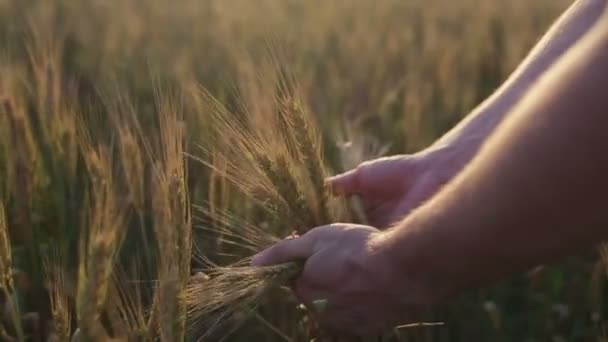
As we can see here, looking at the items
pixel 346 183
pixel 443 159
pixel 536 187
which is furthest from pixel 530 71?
pixel 536 187

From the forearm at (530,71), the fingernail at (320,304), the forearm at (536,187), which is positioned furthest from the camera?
the forearm at (530,71)

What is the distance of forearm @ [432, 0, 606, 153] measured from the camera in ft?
4.82

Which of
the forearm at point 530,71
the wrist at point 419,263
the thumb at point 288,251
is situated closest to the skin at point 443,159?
the forearm at point 530,71

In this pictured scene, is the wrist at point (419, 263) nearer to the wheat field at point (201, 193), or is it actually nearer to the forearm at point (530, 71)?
the wheat field at point (201, 193)

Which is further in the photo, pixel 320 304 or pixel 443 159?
pixel 443 159

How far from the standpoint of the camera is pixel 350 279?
45.7 inches

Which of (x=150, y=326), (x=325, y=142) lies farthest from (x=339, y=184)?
(x=325, y=142)

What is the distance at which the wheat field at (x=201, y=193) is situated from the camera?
Answer: 117cm

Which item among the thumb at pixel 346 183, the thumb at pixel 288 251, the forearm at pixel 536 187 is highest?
the forearm at pixel 536 187

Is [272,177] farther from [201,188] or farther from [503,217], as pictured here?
[201,188]

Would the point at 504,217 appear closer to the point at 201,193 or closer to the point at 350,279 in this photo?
the point at 350,279

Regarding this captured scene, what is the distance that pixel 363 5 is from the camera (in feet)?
17.7

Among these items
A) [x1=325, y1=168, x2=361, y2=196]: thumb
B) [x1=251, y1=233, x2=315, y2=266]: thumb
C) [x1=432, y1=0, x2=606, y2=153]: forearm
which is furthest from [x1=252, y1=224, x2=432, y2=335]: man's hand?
[x1=432, y1=0, x2=606, y2=153]: forearm

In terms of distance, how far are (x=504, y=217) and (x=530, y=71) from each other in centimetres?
67
